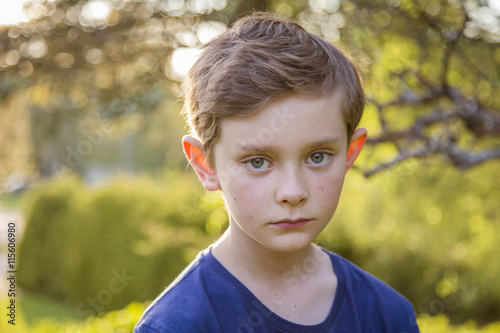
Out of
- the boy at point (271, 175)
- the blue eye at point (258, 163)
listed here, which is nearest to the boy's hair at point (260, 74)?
the boy at point (271, 175)

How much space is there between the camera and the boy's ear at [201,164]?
1639 mm

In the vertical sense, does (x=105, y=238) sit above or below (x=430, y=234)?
below

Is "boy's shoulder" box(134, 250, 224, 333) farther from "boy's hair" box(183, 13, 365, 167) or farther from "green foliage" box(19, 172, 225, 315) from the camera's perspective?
"green foliage" box(19, 172, 225, 315)

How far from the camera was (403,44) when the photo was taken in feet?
11.8

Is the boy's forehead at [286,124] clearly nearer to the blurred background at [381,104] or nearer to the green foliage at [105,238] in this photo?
the blurred background at [381,104]

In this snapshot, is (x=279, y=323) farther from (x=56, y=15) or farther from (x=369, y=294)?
(x=56, y=15)

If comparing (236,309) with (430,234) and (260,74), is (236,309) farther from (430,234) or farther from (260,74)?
(430,234)

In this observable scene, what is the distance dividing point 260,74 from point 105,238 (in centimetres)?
834

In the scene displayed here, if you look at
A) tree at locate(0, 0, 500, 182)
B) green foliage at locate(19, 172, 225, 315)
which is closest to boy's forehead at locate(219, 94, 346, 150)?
tree at locate(0, 0, 500, 182)

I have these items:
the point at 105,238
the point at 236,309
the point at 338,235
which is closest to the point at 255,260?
the point at 236,309

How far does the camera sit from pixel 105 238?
9.25 metres

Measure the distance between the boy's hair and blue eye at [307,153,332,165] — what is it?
15cm

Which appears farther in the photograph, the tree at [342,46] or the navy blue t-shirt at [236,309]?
the tree at [342,46]

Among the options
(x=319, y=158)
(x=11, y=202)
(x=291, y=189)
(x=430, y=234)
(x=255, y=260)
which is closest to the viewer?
(x=291, y=189)
